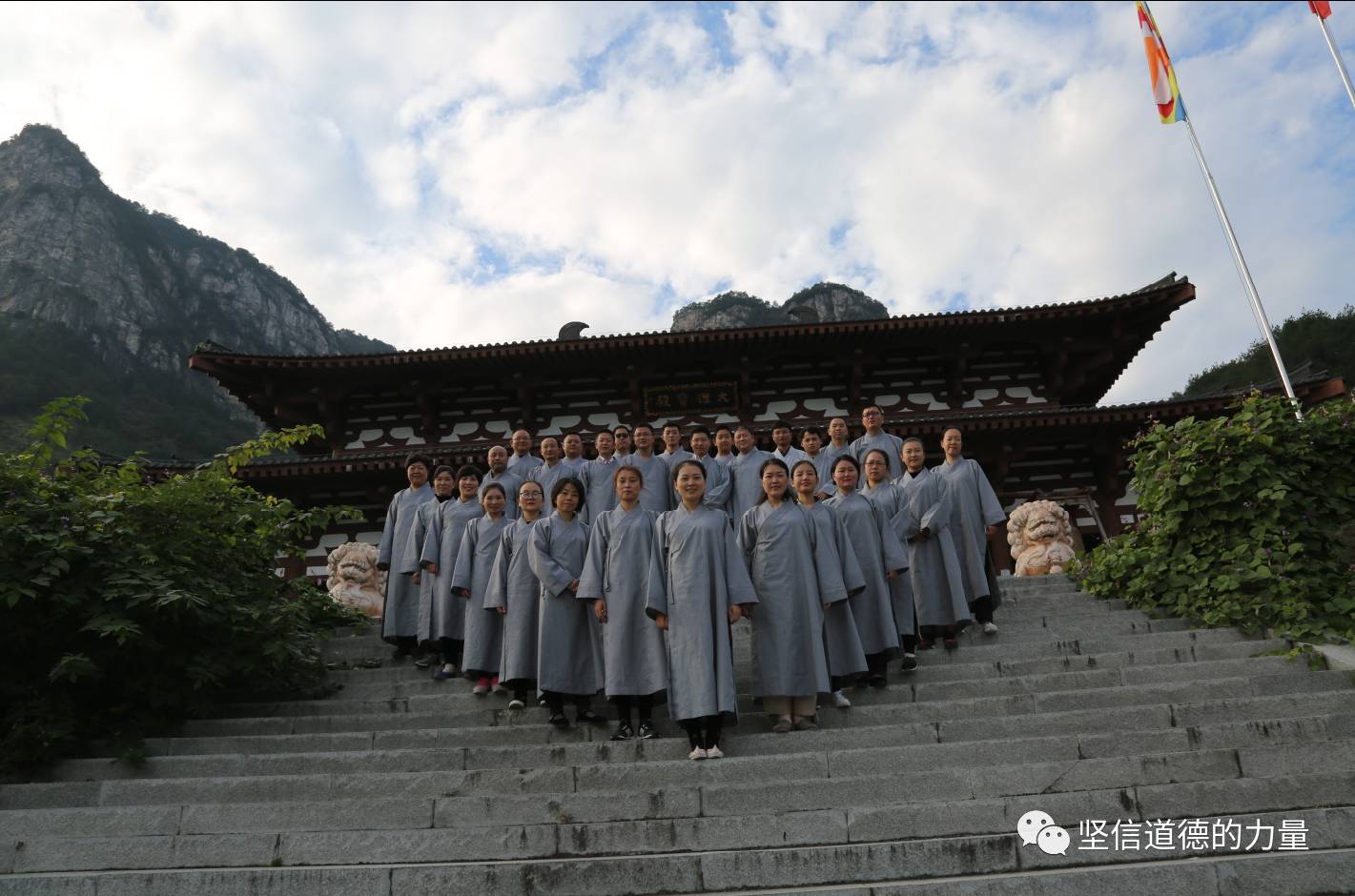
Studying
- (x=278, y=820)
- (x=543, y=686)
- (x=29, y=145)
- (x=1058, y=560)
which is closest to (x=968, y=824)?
(x=543, y=686)

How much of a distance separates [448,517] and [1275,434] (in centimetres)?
695

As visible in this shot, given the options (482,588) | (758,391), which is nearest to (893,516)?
(482,588)

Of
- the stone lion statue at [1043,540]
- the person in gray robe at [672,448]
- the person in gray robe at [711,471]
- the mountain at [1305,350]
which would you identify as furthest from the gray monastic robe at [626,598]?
the mountain at [1305,350]

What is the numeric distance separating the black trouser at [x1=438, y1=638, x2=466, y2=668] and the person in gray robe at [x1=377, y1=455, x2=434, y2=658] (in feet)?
1.65

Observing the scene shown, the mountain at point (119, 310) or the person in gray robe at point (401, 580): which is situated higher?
the mountain at point (119, 310)

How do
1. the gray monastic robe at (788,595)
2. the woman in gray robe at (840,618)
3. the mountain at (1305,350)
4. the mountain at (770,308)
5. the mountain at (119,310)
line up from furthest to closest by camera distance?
the mountain at (770,308), the mountain at (119,310), the mountain at (1305,350), the woman in gray robe at (840,618), the gray monastic robe at (788,595)

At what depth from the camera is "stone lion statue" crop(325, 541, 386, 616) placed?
912cm

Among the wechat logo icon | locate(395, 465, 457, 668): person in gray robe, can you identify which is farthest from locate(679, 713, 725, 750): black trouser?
locate(395, 465, 457, 668): person in gray robe

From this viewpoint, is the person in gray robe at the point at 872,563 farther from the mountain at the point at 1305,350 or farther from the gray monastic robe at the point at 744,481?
the mountain at the point at 1305,350

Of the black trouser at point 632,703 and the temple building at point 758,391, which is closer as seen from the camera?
the black trouser at point 632,703

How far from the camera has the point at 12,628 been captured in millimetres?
5254

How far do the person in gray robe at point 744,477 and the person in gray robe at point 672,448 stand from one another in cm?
49

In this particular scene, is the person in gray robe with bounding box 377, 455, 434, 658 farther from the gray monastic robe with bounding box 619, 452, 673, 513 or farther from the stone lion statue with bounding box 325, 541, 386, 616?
the stone lion statue with bounding box 325, 541, 386, 616

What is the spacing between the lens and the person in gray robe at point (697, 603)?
445 centimetres
